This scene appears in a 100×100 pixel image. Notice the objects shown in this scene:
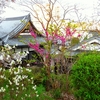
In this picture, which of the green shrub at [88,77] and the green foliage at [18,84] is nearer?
the green foliage at [18,84]

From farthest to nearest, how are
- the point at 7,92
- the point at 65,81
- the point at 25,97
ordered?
the point at 65,81, the point at 7,92, the point at 25,97

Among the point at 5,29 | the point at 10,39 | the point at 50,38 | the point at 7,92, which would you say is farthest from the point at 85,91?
the point at 5,29

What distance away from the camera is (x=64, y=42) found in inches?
332

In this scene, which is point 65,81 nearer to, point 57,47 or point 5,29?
point 57,47

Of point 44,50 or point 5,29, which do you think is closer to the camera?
point 44,50

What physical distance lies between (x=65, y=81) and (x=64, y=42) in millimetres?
1413

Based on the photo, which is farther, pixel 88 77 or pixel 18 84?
pixel 88 77

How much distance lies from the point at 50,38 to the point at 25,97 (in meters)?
2.78

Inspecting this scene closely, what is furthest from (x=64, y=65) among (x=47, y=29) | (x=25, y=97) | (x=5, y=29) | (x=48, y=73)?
(x=5, y=29)

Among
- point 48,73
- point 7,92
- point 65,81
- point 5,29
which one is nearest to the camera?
point 7,92

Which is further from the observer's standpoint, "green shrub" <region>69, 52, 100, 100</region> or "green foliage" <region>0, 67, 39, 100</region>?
"green shrub" <region>69, 52, 100, 100</region>

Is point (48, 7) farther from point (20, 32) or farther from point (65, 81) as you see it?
point (20, 32)

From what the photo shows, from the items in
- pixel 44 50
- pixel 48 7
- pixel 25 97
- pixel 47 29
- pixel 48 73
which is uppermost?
pixel 48 7

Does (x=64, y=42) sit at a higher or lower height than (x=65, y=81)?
higher
